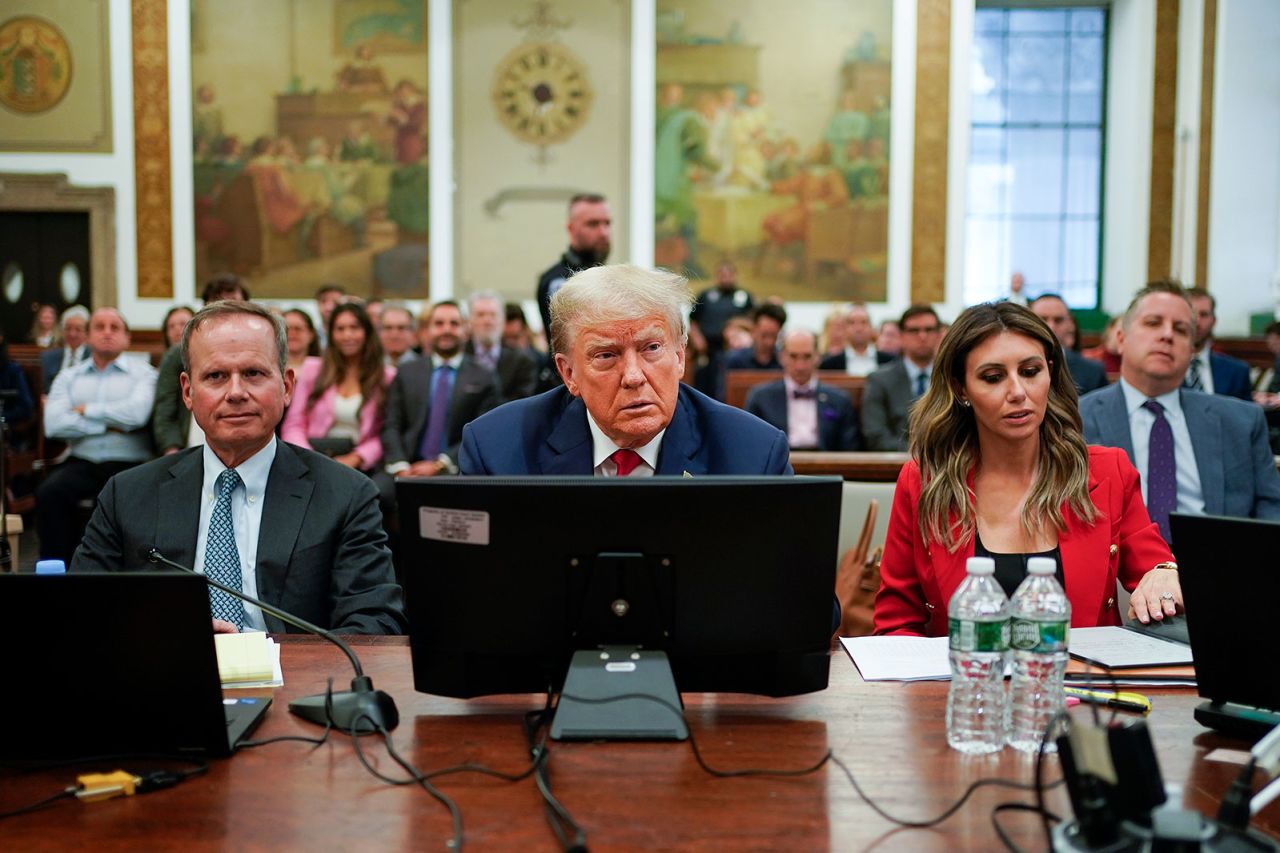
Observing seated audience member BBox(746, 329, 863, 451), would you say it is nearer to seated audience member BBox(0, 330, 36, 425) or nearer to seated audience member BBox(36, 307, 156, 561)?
seated audience member BBox(36, 307, 156, 561)

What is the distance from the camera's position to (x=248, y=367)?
269 centimetres

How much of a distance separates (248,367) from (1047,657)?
72.0 inches

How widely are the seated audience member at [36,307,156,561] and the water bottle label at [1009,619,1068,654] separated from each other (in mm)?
5722

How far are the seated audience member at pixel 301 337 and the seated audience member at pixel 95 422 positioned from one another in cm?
99

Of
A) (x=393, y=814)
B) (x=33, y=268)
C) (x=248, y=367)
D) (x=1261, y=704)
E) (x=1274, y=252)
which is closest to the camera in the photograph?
(x=393, y=814)

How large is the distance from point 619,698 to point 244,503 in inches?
52.7

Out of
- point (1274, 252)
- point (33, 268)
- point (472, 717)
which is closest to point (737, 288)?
point (1274, 252)

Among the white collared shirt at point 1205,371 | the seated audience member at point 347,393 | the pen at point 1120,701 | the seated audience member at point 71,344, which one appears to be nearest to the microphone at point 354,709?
the pen at point 1120,701

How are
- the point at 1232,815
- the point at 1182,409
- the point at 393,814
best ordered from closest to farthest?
the point at 1232,815 < the point at 393,814 < the point at 1182,409

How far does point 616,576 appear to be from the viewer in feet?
5.72

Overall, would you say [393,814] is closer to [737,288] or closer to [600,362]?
[600,362]

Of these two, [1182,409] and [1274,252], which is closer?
[1182,409]

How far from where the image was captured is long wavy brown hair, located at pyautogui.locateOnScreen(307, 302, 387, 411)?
21.6 feet

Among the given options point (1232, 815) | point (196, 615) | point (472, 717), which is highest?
point (196, 615)
